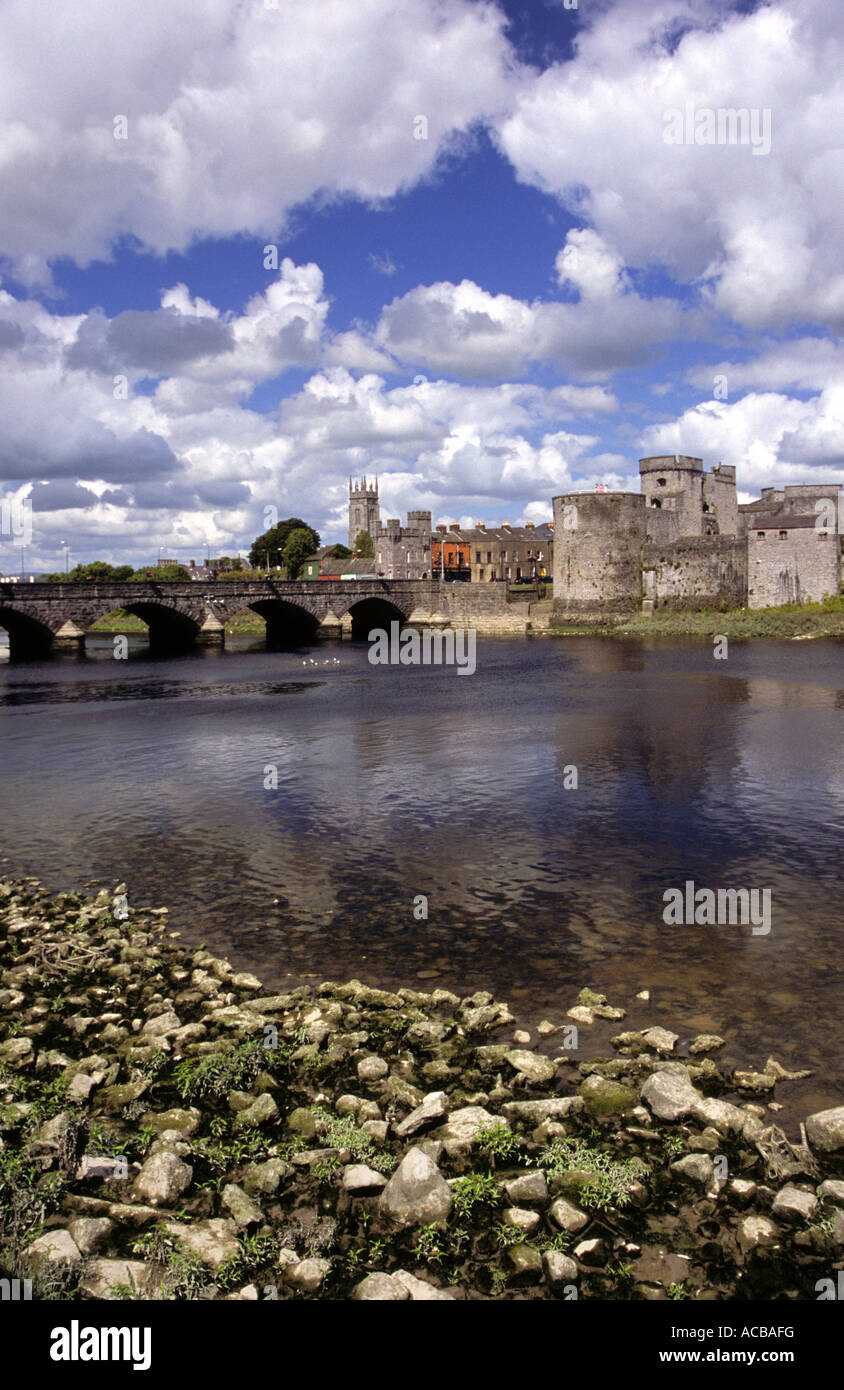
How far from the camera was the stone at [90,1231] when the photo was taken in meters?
5.87

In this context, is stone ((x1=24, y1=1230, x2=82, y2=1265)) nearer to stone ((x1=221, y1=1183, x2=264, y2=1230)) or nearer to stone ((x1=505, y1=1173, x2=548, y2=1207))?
stone ((x1=221, y1=1183, x2=264, y2=1230))

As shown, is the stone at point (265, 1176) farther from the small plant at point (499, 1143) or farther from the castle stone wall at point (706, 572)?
the castle stone wall at point (706, 572)

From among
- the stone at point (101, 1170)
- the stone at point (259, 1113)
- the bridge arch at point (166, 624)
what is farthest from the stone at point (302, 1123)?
the bridge arch at point (166, 624)

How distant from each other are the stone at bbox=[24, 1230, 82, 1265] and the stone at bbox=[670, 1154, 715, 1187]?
415 centimetres

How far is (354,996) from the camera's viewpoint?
993cm

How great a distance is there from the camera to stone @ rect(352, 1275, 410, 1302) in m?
5.48

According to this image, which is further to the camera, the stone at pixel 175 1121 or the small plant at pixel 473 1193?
the stone at pixel 175 1121

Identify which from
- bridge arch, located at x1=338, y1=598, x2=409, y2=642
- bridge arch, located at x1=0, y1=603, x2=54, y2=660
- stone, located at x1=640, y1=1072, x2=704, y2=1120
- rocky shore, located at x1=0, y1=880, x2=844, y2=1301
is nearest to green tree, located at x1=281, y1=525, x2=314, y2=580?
bridge arch, located at x1=338, y1=598, x2=409, y2=642

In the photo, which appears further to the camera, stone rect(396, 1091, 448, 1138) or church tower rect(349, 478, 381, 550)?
church tower rect(349, 478, 381, 550)

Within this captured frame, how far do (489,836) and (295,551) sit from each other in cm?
12642

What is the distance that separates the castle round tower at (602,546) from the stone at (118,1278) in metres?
76.4

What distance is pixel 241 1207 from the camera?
628 cm

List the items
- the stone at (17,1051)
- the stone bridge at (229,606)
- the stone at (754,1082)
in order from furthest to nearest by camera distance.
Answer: the stone bridge at (229,606) → the stone at (17,1051) → the stone at (754,1082)
